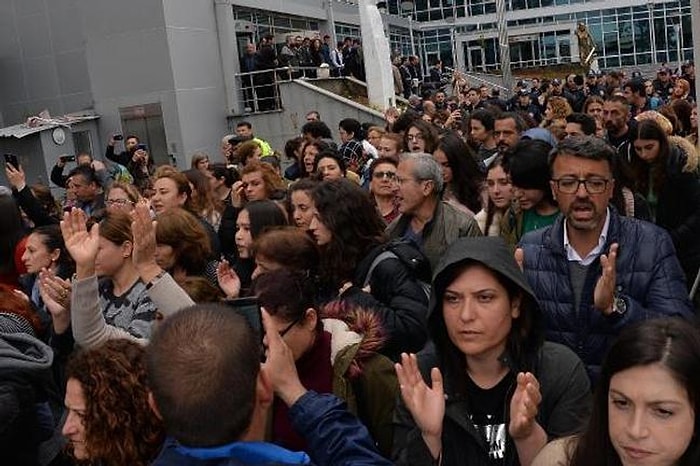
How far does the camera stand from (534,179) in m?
4.29

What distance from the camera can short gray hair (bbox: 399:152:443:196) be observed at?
480cm

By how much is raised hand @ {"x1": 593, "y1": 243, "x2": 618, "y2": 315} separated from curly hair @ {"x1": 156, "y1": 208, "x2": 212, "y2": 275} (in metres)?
2.50

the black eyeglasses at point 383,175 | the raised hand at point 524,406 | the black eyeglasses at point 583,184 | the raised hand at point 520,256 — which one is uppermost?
the black eyeglasses at point 583,184


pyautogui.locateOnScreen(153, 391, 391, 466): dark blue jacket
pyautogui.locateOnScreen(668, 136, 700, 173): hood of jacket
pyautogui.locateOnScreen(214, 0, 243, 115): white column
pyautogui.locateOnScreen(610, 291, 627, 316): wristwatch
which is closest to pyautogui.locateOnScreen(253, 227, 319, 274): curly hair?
pyautogui.locateOnScreen(153, 391, 391, 466): dark blue jacket

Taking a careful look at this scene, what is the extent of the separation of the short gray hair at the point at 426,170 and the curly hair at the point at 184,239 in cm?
142

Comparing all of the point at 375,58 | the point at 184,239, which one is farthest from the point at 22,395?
the point at 375,58

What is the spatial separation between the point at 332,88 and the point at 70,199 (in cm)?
1462

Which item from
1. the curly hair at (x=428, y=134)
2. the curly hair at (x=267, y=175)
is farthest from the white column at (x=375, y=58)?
the curly hair at (x=267, y=175)

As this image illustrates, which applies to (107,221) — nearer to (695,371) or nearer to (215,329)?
(215,329)

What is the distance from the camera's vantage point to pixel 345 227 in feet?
13.5

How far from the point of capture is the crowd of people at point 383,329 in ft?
6.77

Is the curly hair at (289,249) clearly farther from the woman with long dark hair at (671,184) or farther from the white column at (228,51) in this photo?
the white column at (228,51)

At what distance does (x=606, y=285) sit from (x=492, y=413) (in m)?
0.83

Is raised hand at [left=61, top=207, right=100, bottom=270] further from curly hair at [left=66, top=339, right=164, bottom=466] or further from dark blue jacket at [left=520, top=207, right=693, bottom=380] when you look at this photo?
dark blue jacket at [left=520, top=207, right=693, bottom=380]
